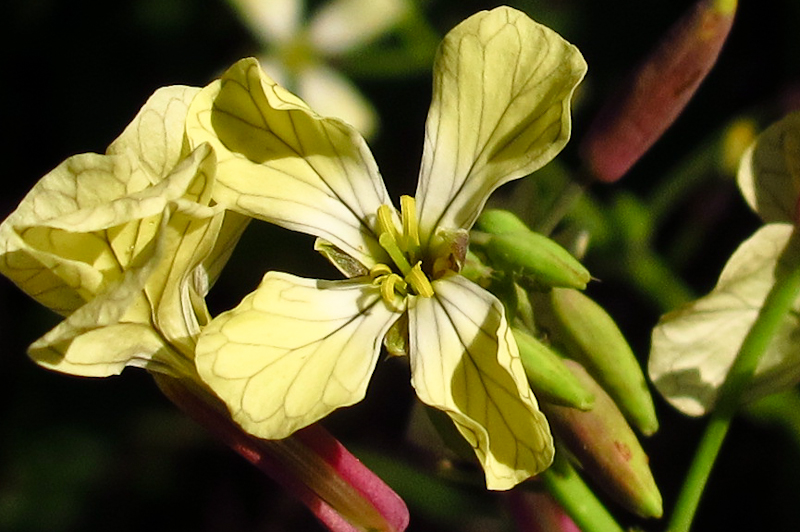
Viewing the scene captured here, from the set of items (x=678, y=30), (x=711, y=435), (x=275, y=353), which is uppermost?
(x=678, y=30)

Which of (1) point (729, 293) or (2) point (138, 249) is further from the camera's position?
(1) point (729, 293)

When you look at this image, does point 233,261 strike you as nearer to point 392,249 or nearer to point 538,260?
point 392,249

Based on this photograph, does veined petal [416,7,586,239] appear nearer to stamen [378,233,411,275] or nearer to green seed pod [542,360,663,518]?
stamen [378,233,411,275]

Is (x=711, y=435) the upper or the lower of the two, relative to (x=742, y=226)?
upper

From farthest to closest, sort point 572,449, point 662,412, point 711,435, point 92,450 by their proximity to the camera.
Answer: point 92,450 < point 662,412 < point 711,435 < point 572,449

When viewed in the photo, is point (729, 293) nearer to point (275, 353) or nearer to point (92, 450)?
point (275, 353)

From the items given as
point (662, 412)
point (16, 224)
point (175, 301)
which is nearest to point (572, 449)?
point (175, 301)

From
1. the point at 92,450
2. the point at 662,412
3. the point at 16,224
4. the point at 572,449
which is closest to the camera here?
the point at 16,224

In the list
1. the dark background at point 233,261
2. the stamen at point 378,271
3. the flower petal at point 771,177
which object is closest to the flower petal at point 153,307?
the stamen at point 378,271
